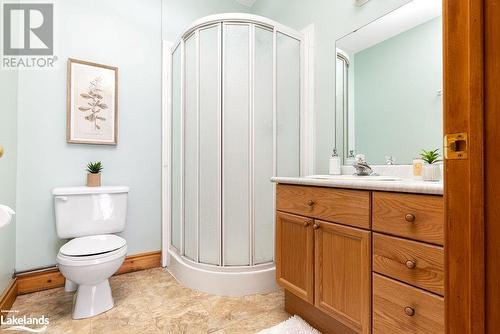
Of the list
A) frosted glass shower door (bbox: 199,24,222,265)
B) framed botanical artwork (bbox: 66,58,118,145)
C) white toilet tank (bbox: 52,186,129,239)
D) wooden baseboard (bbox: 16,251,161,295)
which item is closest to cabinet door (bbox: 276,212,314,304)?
frosted glass shower door (bbox: 199,24,222,265)

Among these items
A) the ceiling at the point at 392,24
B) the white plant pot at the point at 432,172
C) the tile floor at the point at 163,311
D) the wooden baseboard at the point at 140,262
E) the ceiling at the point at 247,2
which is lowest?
the tile floor at the point at 163,311

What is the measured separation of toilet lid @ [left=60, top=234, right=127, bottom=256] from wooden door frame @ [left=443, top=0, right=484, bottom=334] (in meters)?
1.66

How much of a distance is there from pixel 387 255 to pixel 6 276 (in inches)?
85.3

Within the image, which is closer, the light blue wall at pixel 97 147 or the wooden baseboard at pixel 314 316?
the wooden baseboard at pixel 314 316

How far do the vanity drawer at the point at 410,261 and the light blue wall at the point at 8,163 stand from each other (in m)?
2.02

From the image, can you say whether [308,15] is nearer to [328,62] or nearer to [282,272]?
[328,62]

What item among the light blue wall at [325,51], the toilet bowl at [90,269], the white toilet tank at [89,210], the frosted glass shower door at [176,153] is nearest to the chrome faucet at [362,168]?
the light blue wall at [325,51]

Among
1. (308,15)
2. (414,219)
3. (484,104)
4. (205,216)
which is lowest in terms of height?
(205,216)

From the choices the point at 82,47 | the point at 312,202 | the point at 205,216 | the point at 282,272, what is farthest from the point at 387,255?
the point at 82,47

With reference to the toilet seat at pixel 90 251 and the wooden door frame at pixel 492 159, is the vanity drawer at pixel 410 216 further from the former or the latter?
the toilet seat at pixel 90 251

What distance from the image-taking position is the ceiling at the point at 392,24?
142 centimetres

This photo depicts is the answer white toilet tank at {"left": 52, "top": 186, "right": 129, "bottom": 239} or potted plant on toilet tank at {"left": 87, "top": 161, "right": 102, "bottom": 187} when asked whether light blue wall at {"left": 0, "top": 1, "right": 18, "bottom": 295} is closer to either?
white toilet tank at {"left": 52, "top": 186, "right": 129, "bottom": 239}

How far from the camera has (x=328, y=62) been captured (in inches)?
76.6

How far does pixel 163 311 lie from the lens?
63.2 inches
